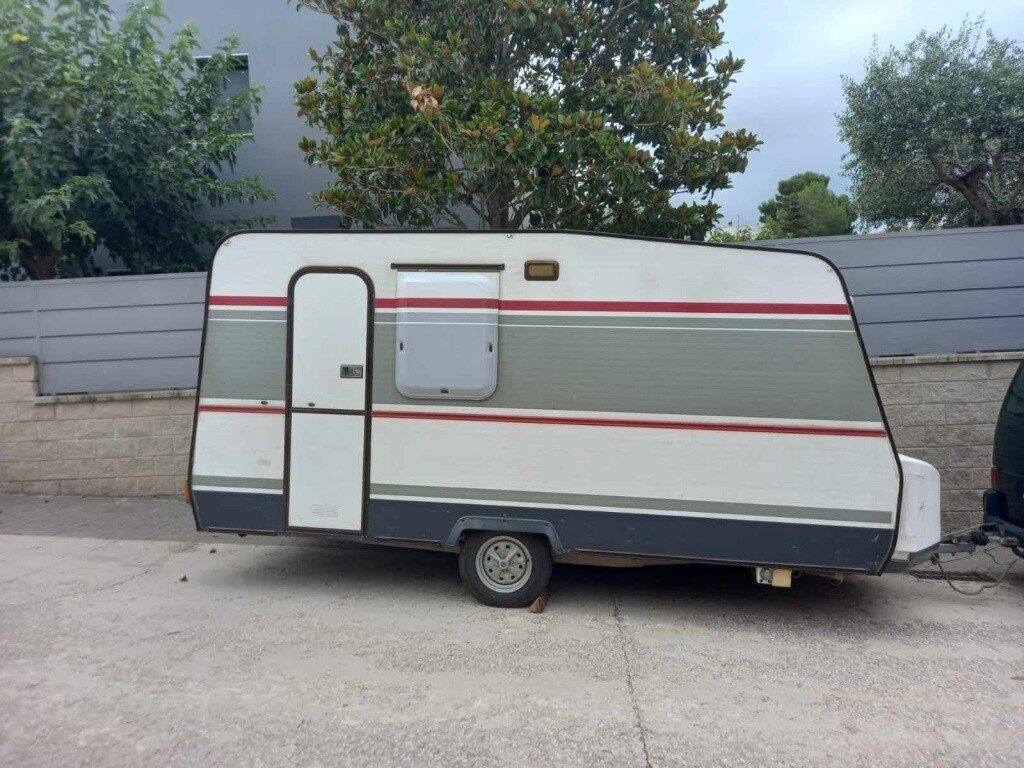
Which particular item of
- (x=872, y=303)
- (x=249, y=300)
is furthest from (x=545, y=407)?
(x=872, y=303)

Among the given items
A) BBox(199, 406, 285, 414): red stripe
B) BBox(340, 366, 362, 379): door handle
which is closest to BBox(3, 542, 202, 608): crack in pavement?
BBox(199, 406, 285, 414): red stripe

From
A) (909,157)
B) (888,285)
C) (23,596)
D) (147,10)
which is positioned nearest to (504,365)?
(23,596)

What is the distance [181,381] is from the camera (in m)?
9.21

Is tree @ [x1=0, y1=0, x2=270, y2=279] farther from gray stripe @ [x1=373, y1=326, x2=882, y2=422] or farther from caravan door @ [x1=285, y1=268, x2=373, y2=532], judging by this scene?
gray stripe @ [x1=373, y1=326, x2=882, y2=422]

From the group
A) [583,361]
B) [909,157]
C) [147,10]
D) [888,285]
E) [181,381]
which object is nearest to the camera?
[583,361]

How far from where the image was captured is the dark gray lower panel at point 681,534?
18.5 feet

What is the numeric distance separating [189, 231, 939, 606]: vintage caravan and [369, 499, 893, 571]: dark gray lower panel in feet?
0.05

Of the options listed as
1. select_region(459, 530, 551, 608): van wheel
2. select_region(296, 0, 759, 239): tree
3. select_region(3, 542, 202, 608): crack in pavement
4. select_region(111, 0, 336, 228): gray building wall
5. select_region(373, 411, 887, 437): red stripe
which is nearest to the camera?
select_region(373, 411, 887, 437): red stripe

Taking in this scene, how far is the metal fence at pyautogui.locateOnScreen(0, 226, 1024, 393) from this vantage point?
26.9ft

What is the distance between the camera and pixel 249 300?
6.28 meters

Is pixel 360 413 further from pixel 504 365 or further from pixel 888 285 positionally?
pixel 888 285

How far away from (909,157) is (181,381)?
1071cm

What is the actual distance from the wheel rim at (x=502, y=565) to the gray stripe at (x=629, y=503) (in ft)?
1.26

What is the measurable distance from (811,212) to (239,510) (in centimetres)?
2061
